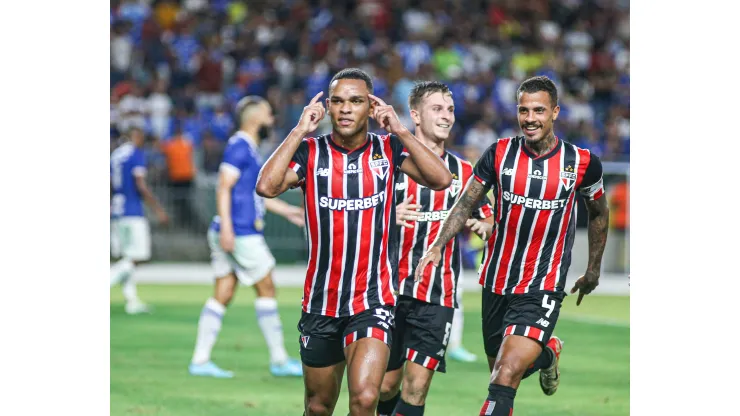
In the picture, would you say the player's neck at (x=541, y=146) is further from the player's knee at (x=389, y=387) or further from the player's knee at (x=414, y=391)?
the player's knee at (x=389, y=387)

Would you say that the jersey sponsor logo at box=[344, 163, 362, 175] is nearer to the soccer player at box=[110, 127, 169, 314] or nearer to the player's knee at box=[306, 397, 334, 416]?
the player's knee at box=[306, 397, 334, 416]

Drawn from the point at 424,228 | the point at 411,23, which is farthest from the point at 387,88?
the point at 424,228

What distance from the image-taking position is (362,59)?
2375 centimetres

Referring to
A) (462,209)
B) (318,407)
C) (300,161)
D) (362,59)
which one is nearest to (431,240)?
(462,209)

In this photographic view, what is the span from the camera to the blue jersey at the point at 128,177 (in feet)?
48.0

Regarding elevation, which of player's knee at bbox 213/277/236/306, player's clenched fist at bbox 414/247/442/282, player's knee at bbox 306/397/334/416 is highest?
player's clenched fist at bbox 414/247/442/282

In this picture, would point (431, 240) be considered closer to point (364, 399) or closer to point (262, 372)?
point (364, 399)

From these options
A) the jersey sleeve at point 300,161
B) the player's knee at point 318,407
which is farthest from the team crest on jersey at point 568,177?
the player's knee at point 318,407

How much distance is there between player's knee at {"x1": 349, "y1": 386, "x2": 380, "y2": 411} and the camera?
6012 millimetres

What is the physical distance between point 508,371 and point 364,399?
3.58ft

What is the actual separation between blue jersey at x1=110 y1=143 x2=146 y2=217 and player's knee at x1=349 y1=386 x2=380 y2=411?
9217mm

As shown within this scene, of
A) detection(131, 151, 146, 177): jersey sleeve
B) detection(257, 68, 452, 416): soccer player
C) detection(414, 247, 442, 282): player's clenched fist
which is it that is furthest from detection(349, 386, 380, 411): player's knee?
detection(131, 151, 146, 177): jersey sleeve
